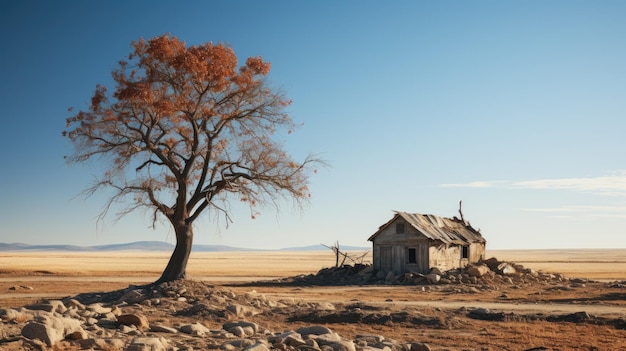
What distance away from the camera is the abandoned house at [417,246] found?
44.3 metres

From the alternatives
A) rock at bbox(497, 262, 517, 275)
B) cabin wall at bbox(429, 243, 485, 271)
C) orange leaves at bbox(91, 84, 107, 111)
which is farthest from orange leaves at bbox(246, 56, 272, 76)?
rock at bbox(497, 262, 517, 275)

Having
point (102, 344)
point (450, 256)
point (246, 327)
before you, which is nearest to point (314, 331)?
point (246, 327)

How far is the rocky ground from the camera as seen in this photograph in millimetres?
12641

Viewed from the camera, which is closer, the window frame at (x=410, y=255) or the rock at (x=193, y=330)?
the rock at (x=193, y=330)

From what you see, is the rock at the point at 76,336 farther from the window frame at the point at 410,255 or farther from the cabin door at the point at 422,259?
the window frame at the point at 410,255

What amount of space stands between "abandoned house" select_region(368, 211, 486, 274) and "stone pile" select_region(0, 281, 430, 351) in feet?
70.1

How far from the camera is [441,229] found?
4800 centimetres

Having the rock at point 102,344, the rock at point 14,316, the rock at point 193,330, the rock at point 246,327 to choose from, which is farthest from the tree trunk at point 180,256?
the rock at point 102,344

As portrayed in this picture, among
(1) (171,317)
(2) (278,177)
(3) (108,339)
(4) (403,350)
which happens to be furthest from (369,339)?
(2) (278,177)

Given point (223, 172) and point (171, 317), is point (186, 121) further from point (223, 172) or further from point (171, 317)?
point (171, 317)

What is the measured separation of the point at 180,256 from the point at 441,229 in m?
25.4

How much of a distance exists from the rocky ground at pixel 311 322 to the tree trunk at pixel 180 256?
1.17 meters

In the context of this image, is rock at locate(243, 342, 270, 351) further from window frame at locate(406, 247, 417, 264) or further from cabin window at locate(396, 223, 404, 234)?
cabin window at locate(396, 223, 404, 234)

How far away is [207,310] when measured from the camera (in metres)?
21.2
